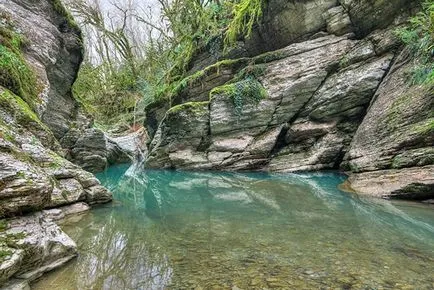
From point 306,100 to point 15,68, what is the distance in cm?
978

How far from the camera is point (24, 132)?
5.96m

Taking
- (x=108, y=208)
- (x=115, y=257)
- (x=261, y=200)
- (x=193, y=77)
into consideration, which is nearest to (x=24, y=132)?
(x=108, y=208)

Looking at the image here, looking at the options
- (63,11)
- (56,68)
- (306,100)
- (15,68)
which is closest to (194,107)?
(306,100)

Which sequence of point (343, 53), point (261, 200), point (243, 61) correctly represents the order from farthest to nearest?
1. point (243, 61)
2. point (343, 53)
3. point (261, 200)

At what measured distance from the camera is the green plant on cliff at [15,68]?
22.3 feet

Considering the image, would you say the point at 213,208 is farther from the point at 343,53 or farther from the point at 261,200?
the point at 343,53

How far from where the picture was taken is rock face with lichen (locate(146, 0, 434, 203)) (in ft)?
28.5

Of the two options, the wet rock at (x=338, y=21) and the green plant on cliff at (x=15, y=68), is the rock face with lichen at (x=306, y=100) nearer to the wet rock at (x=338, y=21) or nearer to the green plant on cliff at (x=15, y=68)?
the wet rock at (x=338, y=21)

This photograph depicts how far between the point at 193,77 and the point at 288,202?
413 inches

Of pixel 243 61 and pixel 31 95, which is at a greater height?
pixel 243 61

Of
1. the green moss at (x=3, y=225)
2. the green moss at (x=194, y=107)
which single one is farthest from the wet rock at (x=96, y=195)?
the green moss at (x=194, y=107)

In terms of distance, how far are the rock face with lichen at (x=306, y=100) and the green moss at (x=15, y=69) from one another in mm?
6814

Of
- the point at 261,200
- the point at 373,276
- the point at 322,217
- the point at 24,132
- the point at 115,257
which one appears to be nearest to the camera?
the point at 373,276

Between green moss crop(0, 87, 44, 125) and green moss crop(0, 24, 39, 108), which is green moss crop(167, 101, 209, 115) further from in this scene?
green moss crop(0, 87, 44, 125)
